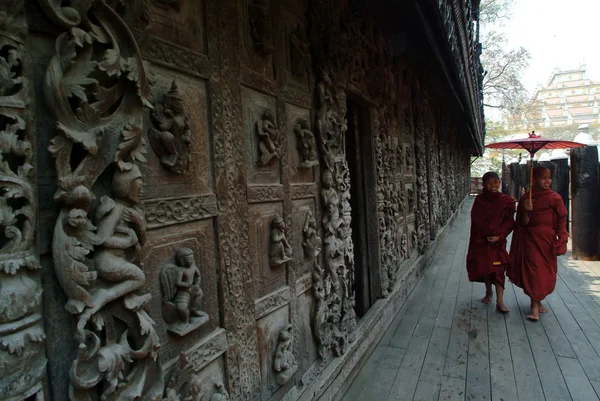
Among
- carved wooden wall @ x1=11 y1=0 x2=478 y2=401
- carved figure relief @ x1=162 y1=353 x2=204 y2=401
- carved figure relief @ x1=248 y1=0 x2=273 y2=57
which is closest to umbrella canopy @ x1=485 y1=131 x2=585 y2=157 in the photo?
carved wooden wall @ x1=11 y1=0 x2=478 y2=401

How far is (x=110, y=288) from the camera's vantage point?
116 centimetres

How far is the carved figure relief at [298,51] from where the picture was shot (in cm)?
254

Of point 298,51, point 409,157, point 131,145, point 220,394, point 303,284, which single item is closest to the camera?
point 131,145

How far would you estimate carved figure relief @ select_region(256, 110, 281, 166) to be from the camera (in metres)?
2.12

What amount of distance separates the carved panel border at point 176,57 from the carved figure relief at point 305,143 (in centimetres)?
96

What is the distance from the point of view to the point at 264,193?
7.11 ft

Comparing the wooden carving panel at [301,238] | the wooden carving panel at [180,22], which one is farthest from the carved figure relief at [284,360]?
the wooden carving panel at [180,22]

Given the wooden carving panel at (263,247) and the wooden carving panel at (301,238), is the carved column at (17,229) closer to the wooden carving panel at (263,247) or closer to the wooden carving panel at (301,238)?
the wooden carving panel at (263,247)

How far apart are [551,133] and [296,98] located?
212 ft

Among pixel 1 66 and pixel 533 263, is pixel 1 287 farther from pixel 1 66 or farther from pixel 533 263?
pixel 533 263

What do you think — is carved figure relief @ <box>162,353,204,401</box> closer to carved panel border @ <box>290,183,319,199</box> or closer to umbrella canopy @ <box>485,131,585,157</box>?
carved panel border @ <box>290,183,319,199</box>

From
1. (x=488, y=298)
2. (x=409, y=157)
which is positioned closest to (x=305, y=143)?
(x=488, y=298)

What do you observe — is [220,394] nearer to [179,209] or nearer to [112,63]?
[179,209]

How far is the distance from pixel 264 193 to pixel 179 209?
2.24ft
